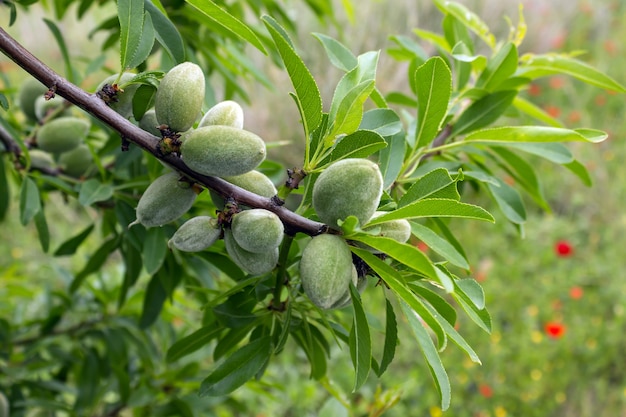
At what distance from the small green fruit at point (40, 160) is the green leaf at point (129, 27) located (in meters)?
0.46

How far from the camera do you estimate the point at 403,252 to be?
0.57 m

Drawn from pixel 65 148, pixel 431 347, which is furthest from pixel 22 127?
pixel 431 347

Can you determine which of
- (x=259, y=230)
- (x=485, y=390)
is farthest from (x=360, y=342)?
(x=485, y=390)

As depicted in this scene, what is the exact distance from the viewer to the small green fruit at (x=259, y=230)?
0.60 meters

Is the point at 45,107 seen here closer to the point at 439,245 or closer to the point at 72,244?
the point at 72,244

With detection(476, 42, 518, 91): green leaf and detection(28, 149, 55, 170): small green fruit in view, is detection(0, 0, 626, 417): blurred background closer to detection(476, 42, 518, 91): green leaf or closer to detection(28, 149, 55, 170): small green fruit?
detection(28, 149, 55, 170): small green fruit

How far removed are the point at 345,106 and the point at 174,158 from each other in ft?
0.58

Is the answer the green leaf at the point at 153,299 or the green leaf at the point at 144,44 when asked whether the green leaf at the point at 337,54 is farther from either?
the green leaf at the point at 153,299

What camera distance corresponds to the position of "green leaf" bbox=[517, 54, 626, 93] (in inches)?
39.0

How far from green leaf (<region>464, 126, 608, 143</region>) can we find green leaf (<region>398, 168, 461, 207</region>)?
22 cm

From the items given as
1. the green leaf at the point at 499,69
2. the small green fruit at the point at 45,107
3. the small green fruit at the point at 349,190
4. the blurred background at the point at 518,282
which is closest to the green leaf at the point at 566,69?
the green leaf at the point at 499,69

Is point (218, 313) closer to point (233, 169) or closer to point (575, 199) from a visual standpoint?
point (233, 169)

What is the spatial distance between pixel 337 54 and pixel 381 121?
151mm

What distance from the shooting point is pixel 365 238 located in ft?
1.97
